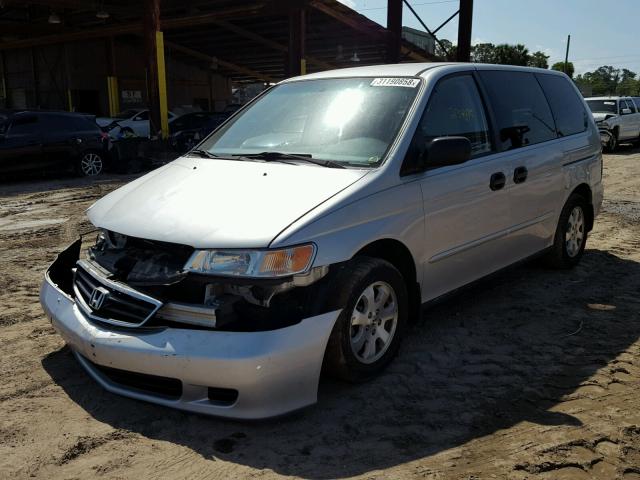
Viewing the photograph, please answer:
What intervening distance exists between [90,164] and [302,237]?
40.1 feet

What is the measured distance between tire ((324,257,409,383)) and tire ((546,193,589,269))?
2.54m

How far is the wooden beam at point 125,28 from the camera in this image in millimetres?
21141

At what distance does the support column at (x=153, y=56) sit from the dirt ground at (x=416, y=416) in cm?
1363

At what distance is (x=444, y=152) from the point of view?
3.66m

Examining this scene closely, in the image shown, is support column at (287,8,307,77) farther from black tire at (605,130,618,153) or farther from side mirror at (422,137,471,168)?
side mirror at (422,137,471,168)

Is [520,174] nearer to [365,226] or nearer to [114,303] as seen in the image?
[365,226]

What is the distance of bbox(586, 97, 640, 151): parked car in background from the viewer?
19406mm

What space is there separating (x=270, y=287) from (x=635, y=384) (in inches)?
88.8

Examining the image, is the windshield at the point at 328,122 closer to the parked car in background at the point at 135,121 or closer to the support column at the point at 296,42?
the support column at the point at 296,42

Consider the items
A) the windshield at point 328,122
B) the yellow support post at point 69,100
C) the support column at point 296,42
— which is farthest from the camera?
the yellow support post at point 69,100

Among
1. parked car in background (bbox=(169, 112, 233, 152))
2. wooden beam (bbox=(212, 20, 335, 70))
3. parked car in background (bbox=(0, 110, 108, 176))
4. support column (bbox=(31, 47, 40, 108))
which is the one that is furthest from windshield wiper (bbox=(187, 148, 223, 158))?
support column (bbox=(31, 47, 40, 108))

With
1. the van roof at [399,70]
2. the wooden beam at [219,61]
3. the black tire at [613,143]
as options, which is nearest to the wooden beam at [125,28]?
the wooden beam at [219,61]

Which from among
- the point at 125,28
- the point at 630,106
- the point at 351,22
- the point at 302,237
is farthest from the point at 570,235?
the point at 125,28

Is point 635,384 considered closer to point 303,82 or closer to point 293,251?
point 293,251
